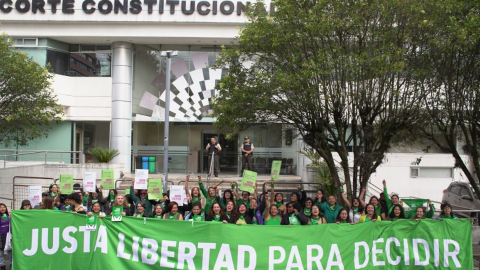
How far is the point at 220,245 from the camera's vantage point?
24.5 ft

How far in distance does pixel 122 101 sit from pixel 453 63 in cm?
1577

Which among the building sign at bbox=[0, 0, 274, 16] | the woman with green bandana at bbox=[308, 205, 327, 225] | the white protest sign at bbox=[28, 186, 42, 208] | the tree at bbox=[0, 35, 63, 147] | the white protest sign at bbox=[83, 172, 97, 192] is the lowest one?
the woman with green bandana at bbox=[308, 205, 327, 225]

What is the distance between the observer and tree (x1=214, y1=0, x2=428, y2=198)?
1020cm

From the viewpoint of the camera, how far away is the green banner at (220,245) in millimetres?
7426

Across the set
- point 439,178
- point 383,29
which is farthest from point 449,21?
point 439,178

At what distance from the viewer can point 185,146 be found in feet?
73.2

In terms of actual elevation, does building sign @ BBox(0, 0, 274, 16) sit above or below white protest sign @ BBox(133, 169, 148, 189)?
above

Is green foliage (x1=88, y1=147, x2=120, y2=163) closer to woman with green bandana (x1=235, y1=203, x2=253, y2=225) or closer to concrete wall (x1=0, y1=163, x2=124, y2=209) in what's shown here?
concrete wall (x1=0, y1=163, x2=124, y2=209)

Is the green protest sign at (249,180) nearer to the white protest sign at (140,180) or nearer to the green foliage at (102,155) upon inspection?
the white protest sign at (140,180)

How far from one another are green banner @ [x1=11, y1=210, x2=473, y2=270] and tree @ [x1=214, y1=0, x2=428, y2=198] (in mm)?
3560

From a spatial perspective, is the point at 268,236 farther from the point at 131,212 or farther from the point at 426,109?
the point at 426,109

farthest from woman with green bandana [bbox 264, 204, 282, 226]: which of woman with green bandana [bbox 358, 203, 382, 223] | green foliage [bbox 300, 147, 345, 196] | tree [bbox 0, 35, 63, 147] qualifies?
tree [bbox 0, 35, 63, 147]

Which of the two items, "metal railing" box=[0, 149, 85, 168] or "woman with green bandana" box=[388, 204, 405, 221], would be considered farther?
"metal railing" box=[0, 149, 85, 168]

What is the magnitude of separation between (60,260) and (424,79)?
908 centimetres
